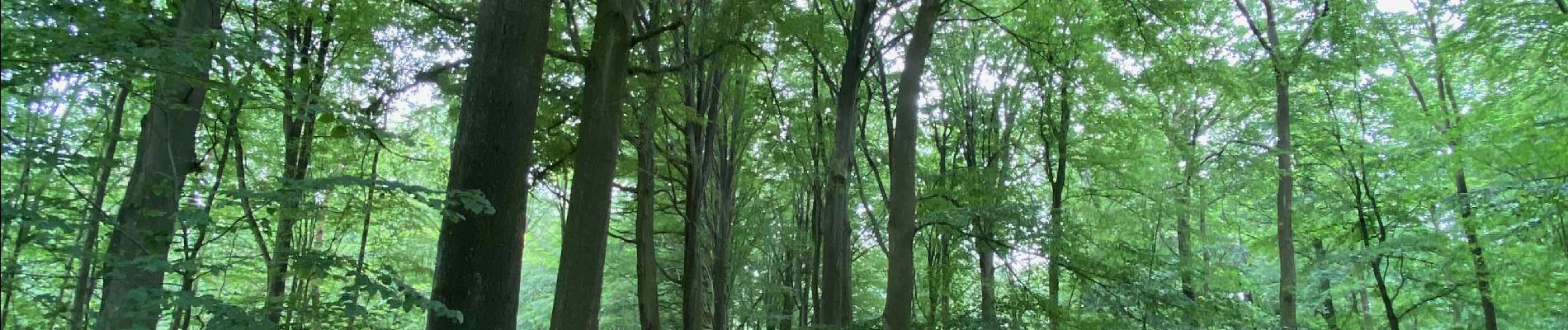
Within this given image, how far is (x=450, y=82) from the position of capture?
229 inches

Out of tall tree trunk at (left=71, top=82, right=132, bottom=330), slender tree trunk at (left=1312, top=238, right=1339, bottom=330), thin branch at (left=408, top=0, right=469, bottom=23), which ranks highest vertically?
thin branch at (left=408, top=0, right=469, bottom=23)

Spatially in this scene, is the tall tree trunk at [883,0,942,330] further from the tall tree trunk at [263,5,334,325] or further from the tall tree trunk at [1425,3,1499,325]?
the tall tree trunk at [1425,3,1499,325]

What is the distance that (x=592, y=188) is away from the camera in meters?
4.79

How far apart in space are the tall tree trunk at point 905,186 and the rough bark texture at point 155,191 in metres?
4.38

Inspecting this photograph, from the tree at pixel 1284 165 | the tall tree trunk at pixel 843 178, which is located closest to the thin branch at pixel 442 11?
the tall tree trunk at pixel 843 178

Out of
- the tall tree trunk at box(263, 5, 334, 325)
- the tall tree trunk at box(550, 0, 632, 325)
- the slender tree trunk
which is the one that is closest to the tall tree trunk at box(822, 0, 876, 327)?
the tall tree trunk at box(550, 0, 632, 325)

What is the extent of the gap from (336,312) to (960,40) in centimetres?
771

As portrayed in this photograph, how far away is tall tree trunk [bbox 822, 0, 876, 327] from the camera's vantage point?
6492mm

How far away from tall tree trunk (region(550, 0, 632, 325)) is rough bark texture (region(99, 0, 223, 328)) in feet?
5.96

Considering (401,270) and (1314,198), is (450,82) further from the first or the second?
(1314,198)

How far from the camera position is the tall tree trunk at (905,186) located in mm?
6305

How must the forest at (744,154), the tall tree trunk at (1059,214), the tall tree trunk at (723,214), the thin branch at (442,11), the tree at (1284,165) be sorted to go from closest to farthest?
the forest at (744,154) < the thin branch at (442,11) < the tall tree trunk at (1059,214) < the tall tree trunk at (723,214) < the tree at (1284,165)

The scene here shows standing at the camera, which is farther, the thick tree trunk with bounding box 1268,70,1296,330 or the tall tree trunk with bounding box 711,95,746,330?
the thick tree trunk with bounding box 1268,70,1296,330

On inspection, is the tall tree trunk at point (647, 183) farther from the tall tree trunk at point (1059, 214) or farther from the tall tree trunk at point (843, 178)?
the tall tree trunk at point (1059, 214)
